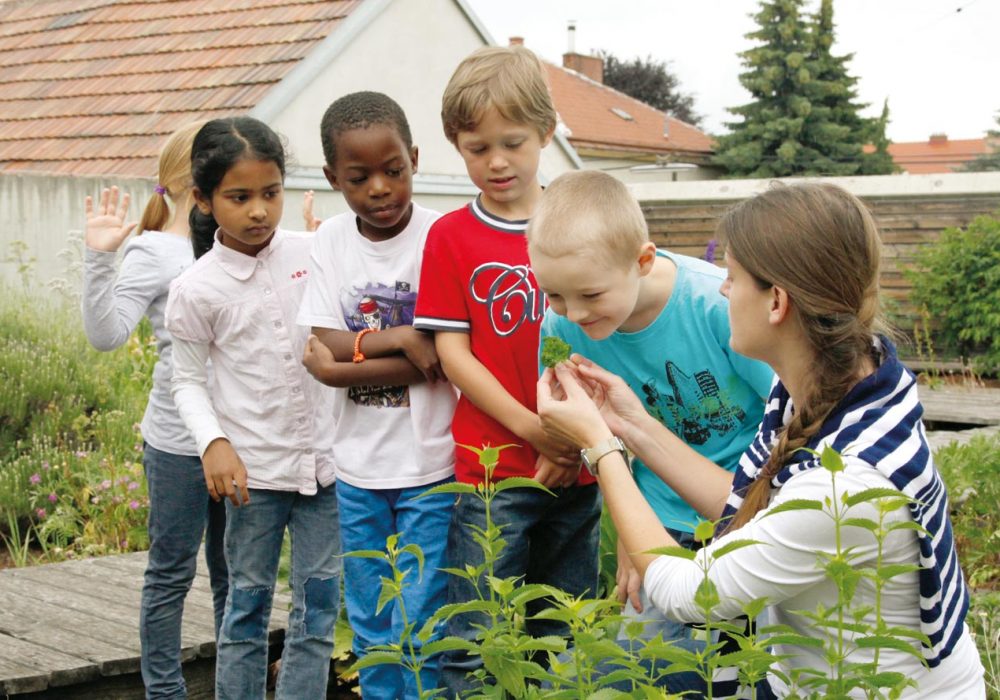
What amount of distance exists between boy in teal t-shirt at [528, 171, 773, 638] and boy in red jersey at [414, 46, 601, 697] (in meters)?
0.19

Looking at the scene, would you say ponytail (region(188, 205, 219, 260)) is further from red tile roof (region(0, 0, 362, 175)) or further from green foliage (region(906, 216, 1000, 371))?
green foliage (region(906, 216, 1000, 371))

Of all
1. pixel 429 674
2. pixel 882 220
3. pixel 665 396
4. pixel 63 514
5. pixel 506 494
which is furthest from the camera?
pixel 882 220

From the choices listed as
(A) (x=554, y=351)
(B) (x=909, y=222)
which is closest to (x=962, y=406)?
(B) (x=909, y=222)

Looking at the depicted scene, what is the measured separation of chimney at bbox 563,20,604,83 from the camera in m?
43.2

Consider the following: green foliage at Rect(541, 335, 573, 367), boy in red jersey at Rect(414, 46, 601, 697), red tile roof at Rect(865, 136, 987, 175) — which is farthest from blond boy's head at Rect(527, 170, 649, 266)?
red tile roof at Rect(865, 136, 987, 175)

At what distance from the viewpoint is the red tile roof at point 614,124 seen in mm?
34781

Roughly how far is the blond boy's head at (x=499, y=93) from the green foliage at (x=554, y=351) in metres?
0.67

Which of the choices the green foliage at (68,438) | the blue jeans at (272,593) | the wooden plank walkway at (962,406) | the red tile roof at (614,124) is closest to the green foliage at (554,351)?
the blue jeans at (272,593)

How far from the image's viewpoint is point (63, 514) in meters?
6.21

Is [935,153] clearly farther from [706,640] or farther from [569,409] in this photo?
[706,640]

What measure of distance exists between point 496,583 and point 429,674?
5.81ft

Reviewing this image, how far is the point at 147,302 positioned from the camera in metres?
3.70

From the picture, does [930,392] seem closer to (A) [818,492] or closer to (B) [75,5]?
(A) [818,492]

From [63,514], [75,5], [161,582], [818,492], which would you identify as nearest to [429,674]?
[161,582]
